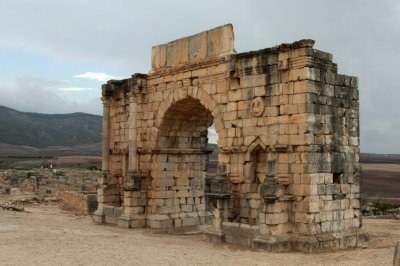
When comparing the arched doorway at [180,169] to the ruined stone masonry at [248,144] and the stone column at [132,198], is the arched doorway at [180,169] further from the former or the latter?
the stone column at [132,198]

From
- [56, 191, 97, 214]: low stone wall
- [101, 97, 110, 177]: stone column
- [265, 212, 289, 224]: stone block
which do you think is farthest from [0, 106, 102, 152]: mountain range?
[265, 212, 289, 224]: stone block

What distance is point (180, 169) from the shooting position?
16406 millimetres

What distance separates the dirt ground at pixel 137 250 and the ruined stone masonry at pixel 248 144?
0.62 meters

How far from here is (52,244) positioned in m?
11.7

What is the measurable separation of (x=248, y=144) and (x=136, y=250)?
3.71m

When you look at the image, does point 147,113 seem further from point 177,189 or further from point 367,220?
point 367,220

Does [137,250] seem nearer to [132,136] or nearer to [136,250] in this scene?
[136,250]

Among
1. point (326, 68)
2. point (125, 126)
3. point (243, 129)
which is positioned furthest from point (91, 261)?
point (125, 126)

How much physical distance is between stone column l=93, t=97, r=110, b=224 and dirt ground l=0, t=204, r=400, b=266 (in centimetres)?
217

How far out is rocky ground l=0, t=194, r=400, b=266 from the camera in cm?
1003

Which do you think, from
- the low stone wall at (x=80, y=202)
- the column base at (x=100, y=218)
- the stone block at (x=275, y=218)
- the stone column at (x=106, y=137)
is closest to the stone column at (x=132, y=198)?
the column base at (x=100, y=218)

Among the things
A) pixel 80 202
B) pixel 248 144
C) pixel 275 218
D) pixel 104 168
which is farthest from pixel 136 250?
pixel 80 202

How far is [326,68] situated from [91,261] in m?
6.68

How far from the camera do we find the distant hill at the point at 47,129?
12395 centimetres
